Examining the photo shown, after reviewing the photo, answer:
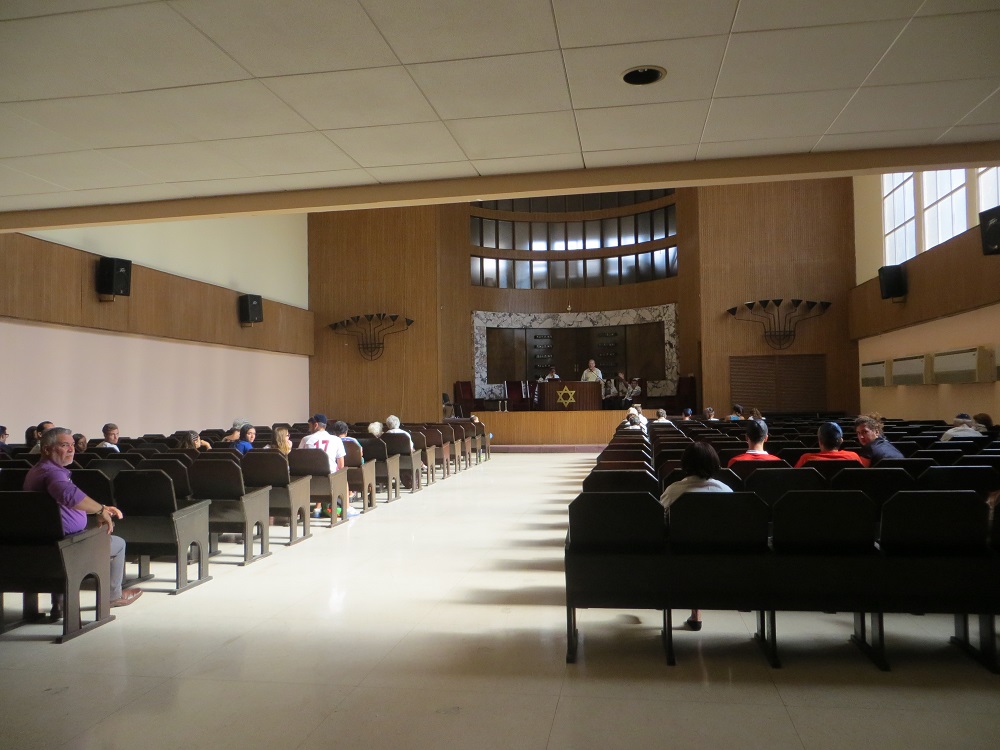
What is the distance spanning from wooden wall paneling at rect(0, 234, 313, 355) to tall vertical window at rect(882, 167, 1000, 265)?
487 inches

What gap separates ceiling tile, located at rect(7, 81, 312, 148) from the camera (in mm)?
4051

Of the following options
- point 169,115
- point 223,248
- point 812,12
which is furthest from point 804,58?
point 223,248

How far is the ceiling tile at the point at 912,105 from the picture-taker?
161 inches

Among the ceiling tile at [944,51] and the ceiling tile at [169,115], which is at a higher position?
the ceiling tile at [169,115]

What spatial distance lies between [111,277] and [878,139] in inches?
418

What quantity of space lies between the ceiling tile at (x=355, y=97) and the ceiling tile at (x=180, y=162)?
1030 mm

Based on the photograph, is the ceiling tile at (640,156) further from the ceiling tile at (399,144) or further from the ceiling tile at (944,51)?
the ceiling tile at (944,51)

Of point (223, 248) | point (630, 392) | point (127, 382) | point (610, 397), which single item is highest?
point (223, 248)

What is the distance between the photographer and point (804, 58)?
3.70 metres

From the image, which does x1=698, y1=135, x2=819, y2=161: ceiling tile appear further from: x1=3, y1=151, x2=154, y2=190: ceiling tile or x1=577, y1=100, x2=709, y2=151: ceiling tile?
x1=3, y1=151, x2=154, y2=190: ceiling tile

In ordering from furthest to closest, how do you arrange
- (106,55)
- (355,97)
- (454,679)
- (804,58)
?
(355,97), (804,58), (106,55), (454,679)

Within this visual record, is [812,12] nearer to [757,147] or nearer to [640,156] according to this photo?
[757,147]

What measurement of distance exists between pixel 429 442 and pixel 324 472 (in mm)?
4257

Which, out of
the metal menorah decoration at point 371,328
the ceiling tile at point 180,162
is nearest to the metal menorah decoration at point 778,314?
the metal menorah decoration at point 371,328
